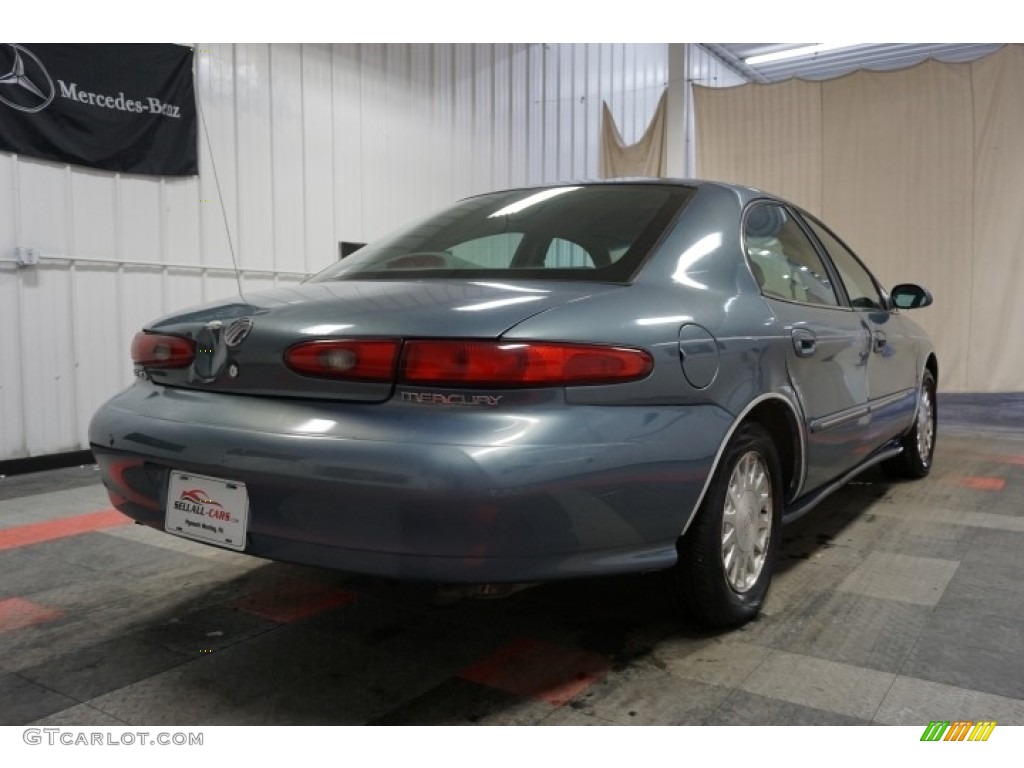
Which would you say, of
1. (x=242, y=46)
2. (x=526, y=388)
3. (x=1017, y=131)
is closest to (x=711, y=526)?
(x=526, y=388)

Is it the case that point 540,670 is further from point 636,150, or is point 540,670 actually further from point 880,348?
point 636,150

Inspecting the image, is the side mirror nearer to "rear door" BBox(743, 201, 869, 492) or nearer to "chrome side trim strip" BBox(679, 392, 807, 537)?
"rear door" BBox(743, 201, 869, 492)

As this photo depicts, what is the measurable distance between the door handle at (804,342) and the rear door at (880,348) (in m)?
0.67

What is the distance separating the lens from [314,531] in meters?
1.65

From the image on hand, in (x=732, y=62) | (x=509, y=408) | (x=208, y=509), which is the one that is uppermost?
(x=732, y=62)

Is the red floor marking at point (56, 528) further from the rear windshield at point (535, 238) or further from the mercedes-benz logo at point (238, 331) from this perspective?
the mercedes-benz logo at point (238, 331)

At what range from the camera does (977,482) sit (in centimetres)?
429

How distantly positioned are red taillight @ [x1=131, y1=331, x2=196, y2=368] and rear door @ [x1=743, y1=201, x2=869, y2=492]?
1.57 m

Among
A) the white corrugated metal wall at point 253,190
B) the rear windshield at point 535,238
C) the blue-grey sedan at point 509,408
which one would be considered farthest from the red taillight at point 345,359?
the white corrugated metal wall at point 253,190

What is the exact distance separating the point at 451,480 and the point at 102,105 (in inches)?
183

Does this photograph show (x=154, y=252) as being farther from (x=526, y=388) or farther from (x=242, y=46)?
(x=526, y=388)

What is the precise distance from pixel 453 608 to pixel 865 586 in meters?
1.34

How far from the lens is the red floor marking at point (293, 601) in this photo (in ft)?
7.82
